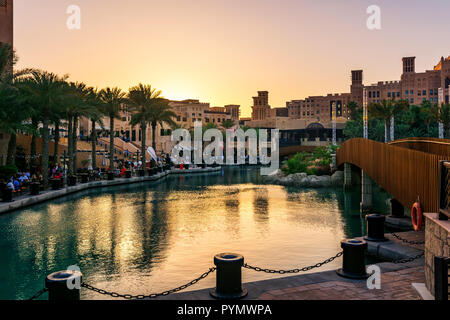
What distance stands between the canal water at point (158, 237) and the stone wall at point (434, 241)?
13.5 ft

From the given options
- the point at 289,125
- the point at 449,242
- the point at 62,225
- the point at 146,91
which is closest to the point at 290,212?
the point at 62,225

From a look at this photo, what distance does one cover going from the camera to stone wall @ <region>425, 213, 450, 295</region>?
775cm

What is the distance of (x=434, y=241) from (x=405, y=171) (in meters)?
7.59

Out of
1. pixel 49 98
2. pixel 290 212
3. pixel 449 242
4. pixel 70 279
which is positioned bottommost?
pixel 290 212

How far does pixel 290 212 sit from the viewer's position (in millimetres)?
24438

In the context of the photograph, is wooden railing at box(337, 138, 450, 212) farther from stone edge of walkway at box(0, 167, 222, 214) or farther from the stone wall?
stone edge of walkway at box(0, 167, 222, 214)

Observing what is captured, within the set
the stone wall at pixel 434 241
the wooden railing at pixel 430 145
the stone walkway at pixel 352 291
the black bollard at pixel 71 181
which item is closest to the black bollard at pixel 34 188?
the black bollard at pixel 71 181

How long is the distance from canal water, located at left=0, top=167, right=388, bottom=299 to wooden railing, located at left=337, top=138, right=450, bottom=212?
109 inches

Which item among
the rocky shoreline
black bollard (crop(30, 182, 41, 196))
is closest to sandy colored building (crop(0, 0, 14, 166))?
black bollard (crop(30, 182, 41, 196))

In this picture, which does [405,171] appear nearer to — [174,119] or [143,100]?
[143,100]

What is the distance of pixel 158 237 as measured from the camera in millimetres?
17172

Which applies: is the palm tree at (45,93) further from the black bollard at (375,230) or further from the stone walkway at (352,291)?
the stone walkway at (352,291)
